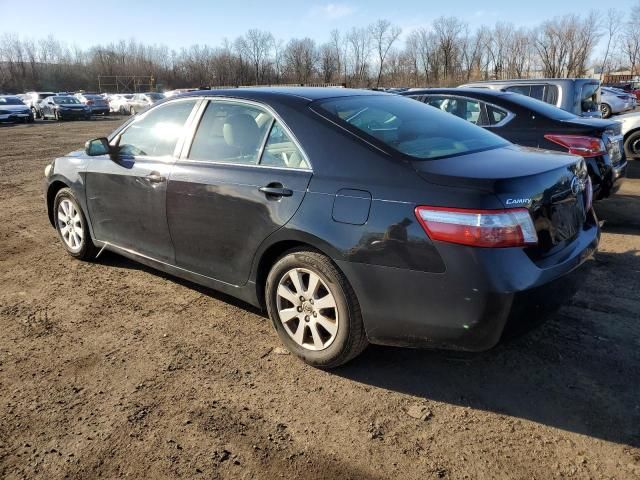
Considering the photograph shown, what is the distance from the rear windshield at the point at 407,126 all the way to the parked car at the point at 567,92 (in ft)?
15.7

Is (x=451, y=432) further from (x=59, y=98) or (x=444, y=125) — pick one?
(x=59, y=98)

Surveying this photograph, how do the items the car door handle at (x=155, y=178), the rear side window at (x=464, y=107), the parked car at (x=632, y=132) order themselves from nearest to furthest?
the car door handle at (x=155, y=178), the rear side window at (x=464, y=107), the parked car at (x=632, y=132)

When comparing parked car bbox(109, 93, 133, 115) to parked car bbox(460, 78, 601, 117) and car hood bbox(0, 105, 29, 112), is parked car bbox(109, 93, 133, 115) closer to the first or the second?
car hood bbox(0, 105, 29, 112)

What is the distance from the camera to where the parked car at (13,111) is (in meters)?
29.6

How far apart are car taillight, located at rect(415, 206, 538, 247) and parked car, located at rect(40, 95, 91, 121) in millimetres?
35839

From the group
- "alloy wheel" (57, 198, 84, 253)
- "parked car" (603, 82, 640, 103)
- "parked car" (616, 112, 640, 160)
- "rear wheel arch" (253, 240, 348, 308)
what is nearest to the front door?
"alloy wheel" (57, 198, 84, 253)

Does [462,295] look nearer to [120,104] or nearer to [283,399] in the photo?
[283,399]

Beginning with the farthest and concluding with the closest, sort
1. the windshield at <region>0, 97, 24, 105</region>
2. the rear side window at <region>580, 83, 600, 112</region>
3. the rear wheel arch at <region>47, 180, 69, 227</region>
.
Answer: the windshield at <region>0, 97, 24, 105</region>, the rear side window at <region>580, 83, 600, 112</region>, the rear wheel arch at <region>47, 180, 69, 227</region>

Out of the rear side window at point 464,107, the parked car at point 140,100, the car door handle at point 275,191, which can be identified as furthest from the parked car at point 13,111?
the car door handle at point 275,191

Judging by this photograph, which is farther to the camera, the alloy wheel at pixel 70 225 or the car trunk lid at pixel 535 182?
the alloy wheel at pixel 70 225

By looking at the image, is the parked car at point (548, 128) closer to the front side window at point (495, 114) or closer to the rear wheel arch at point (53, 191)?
the front side window at point (495, 114)

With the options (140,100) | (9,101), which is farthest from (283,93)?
(140,100)

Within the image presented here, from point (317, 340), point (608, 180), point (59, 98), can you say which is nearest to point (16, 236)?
point (317, 340)

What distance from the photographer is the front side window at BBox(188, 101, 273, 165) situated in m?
3.31
